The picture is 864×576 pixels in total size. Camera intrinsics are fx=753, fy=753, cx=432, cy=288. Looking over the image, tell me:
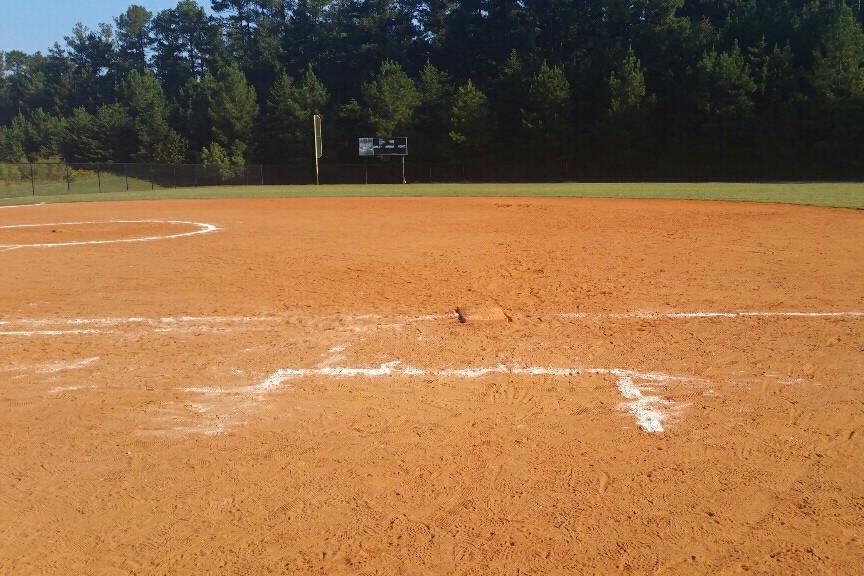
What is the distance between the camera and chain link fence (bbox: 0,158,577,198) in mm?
52281

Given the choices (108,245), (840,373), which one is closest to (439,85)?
(108,245)

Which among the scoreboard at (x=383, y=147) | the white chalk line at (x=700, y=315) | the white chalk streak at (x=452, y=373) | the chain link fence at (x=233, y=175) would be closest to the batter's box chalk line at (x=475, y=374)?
the white chalk streak at (x=452, y=373)

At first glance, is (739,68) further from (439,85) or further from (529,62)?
(439,85)

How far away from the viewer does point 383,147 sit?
56.3 metres

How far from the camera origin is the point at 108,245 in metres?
15.9

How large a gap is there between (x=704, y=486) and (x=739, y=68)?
63.5m

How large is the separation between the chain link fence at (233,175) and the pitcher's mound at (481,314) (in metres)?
45.2

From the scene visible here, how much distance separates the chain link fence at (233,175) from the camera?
172 ft

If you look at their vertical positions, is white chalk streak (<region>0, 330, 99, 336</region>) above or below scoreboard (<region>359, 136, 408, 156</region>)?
below

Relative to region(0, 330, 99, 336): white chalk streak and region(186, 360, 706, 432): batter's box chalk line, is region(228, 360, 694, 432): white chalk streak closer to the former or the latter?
region(186, 360, 706, 432): batter's box chalk line

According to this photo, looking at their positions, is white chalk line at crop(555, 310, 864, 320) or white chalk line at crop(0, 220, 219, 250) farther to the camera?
Result: white chalk line at crop(0, 220, 219, 250)

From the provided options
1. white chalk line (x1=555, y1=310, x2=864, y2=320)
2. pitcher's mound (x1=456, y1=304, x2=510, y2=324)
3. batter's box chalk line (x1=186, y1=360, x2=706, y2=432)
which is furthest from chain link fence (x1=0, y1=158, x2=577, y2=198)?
batter's box chalk line (x1=186, y1=360, x2=706, y2=432)

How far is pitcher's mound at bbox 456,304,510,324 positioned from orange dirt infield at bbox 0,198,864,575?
9 centimetres

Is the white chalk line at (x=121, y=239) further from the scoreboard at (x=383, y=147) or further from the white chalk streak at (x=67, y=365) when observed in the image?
the scoreboard at (x=383, y=147)
